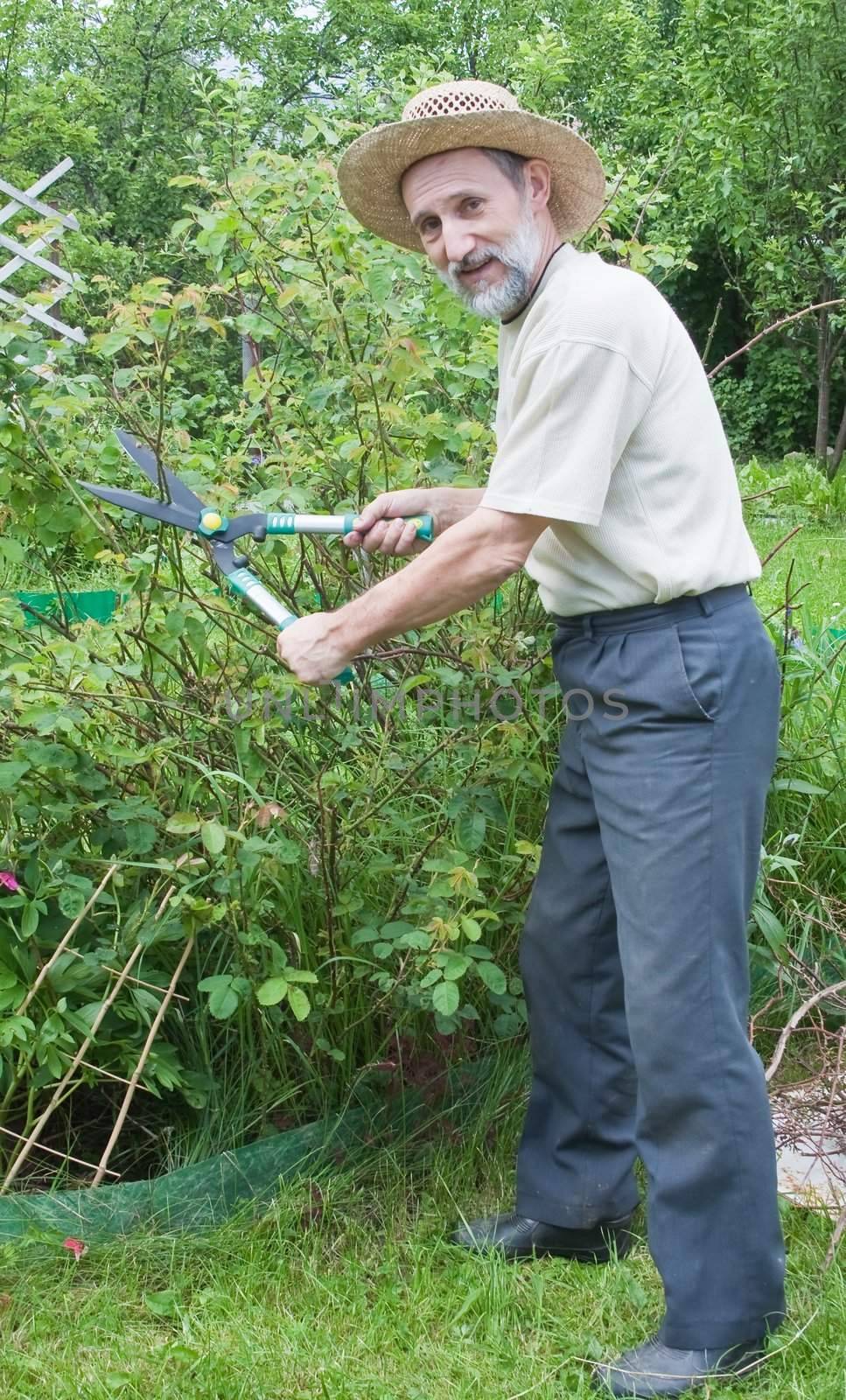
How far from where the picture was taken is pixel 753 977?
3.28 meters

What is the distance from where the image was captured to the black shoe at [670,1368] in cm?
220

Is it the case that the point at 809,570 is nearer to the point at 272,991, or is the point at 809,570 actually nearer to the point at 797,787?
the point at 797,787

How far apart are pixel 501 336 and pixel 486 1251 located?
1663 millimetres

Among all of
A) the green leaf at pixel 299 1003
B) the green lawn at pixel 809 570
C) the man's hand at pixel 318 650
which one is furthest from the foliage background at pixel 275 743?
the green lawn at pixel 809 570

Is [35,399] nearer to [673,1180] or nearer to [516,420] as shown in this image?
[516,420]

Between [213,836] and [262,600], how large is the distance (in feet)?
1.33

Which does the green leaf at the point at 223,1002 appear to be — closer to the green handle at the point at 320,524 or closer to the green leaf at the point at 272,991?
the green leaf at the point at 272,991

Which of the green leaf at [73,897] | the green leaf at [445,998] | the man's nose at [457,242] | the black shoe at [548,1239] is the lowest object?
the black shoe at [548,1239]

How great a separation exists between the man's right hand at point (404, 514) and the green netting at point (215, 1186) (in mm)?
1121

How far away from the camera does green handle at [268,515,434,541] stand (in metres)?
2.42

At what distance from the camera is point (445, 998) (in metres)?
2.47

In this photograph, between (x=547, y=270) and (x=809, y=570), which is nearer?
(x=547, y=270)

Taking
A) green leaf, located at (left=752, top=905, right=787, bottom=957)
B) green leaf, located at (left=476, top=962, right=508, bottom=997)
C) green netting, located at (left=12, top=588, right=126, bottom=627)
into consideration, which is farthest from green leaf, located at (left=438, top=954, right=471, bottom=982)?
green netting, located at (left=12, top=588, right=126, bottom=627)

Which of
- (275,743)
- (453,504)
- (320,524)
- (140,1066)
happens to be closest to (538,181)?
(453,504)
